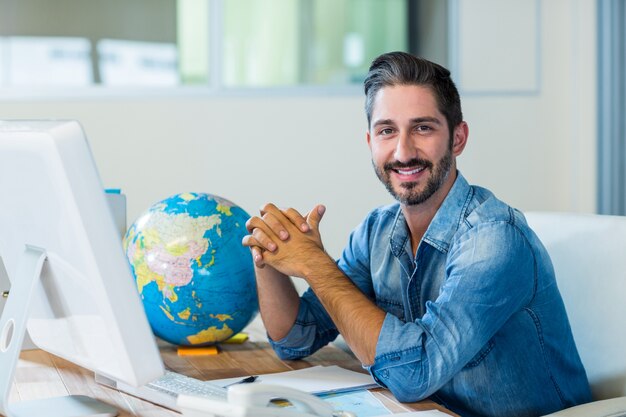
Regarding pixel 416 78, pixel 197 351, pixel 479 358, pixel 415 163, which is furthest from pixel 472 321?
pixel 197 351

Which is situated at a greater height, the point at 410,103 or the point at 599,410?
the point at 410,103

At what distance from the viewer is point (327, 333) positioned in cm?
173

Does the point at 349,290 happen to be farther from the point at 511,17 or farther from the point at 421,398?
the point at 511,17

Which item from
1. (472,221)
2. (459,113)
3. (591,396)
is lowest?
(591,396)

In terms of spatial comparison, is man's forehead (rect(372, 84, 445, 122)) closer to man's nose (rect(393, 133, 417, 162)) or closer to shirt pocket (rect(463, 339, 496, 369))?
man's nose (rect(393, 133, 417, 162))

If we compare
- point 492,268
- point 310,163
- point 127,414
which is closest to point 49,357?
point 127,414

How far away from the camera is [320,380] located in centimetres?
149

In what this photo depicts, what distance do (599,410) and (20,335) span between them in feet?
2.77

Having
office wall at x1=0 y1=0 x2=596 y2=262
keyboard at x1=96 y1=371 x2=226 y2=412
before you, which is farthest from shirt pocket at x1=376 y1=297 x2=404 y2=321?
office wall at x1=0 y1=0 x2=596 y2=262

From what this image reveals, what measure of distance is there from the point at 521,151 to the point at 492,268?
3478mm

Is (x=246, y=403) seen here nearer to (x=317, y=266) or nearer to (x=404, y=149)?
(x=317, y=266)

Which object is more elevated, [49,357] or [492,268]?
[492,268]

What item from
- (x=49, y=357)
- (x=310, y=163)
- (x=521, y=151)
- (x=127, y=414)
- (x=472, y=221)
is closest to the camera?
(x=127, y=414)

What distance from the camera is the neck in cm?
163
